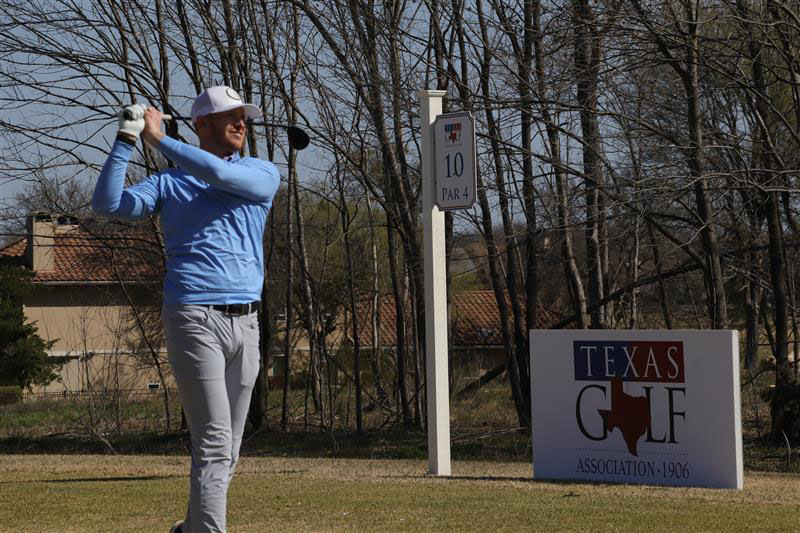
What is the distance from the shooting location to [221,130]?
5180 millimetres

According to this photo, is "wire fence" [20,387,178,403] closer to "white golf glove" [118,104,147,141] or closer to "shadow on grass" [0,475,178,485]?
"shadow on grass" [0,475,178,485]

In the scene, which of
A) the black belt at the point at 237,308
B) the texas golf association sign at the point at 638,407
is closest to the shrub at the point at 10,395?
the texas golf association sign at the point at 638,407

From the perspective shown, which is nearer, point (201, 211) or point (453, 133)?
point (201, 211)

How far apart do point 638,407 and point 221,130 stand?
568 cm

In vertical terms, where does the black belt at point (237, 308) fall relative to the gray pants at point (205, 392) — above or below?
above

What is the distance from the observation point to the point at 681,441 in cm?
962

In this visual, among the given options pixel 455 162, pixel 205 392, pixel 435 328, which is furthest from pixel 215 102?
pixel 435 328

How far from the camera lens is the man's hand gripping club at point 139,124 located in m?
4.72

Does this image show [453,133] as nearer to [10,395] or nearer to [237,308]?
[237,308]

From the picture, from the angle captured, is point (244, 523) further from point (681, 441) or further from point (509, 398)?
point (509, 398)

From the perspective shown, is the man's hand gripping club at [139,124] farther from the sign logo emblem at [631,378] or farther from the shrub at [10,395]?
the shrub at [10,395]

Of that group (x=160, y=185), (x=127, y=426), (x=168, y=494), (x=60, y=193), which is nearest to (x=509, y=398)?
(x=127, y=426)

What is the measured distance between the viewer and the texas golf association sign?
31.1 feet

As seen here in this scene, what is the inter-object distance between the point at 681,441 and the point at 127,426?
1581cm
